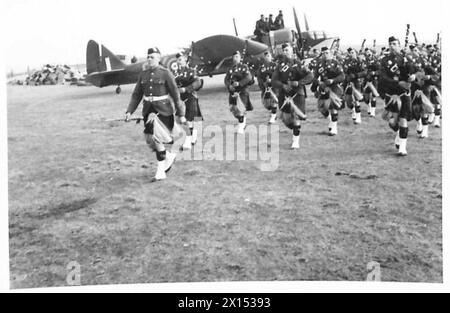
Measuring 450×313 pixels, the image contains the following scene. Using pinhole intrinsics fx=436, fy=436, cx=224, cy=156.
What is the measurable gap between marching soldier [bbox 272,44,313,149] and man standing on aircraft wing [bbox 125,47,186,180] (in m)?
2.21

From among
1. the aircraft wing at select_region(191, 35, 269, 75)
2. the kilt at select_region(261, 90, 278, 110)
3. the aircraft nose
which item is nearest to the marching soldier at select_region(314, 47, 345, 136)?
the kilt at select_region(261, 90, 278, 110)

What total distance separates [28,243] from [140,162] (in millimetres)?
2048

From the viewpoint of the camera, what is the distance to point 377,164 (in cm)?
657

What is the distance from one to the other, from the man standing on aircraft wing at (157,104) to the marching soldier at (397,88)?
11.2 feet

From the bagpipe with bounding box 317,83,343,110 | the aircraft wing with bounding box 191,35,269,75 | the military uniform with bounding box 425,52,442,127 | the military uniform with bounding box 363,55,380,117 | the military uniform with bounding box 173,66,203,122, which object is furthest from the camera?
the military uniform with bounding box 363,55,380,117

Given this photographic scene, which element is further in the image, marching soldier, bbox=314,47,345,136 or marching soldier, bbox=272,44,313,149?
marching soldier, bbox=314,47,345,136

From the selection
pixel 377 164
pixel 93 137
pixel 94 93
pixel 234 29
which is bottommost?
pixel 377 164

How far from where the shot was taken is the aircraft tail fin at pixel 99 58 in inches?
265

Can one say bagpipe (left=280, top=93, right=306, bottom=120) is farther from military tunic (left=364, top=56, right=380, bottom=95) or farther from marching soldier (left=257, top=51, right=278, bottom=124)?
military tunic (left=364, top=56, right=380, bottom=95)

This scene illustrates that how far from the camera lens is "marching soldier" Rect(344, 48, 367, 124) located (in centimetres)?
933

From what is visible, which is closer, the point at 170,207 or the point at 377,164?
the point at 170,207
